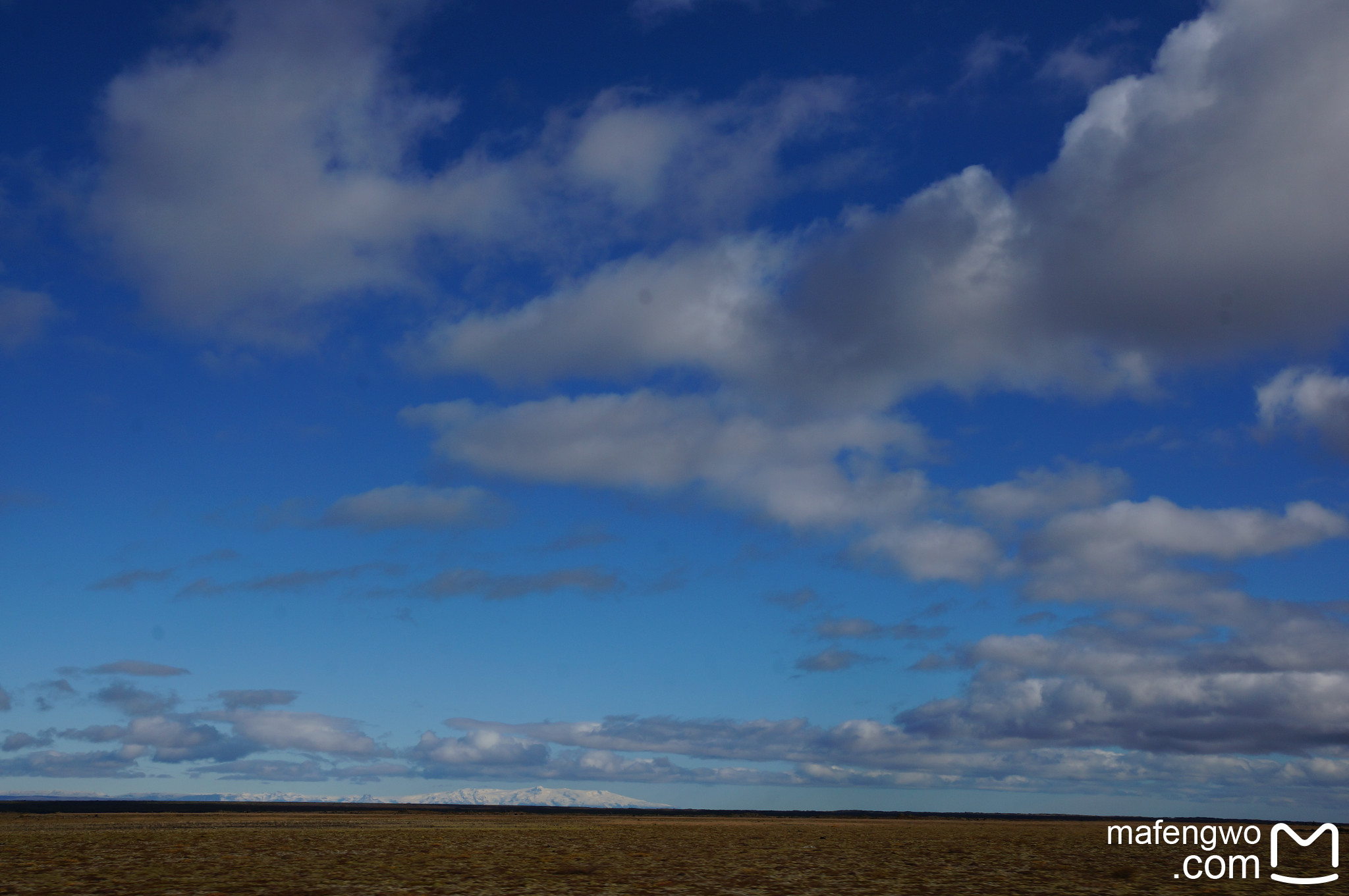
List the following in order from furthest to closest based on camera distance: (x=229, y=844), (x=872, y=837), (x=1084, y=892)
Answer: (x=872, y=837)
(x=229, y=844)
(x=1084, y=892)

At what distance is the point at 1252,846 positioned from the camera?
62156 millimetres

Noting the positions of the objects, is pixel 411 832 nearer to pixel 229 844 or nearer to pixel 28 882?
pixel 229 844

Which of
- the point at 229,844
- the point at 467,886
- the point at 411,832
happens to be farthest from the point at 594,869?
the point at 411,832

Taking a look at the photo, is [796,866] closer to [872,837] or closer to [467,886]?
[467,886]

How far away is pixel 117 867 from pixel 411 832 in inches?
1974

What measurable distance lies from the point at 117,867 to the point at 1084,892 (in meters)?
41.1

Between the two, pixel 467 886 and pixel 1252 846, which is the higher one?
pixel 467 886

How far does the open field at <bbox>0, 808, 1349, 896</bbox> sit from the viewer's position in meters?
34.8

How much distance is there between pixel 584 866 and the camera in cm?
4516

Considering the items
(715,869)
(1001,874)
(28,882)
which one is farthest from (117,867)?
(1001,874)

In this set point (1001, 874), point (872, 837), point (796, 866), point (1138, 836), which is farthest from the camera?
point (872, 837)

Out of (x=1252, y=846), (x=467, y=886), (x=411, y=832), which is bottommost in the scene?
(x=411, y=832)

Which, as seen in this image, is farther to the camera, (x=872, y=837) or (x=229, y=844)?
(x=872, y=837)

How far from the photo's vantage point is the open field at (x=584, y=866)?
3475 cm
